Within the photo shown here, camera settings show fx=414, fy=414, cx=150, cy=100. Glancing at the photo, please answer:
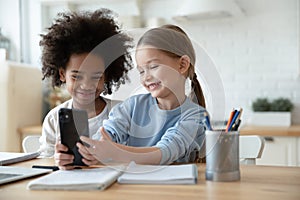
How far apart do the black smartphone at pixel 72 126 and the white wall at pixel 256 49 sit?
1940 millimetres

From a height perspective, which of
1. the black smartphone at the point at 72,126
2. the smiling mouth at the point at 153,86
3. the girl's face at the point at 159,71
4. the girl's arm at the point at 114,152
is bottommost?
the girl's arm at the point at 114,152

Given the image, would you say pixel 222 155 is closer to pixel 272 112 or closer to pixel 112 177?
pixel 112 177

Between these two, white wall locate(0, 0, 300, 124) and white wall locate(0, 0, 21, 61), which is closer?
white wall locate(0, 0, 300, 124)

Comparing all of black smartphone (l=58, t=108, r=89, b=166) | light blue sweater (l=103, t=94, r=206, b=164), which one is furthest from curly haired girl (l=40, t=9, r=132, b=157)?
black smartphone (l=58, t=108, r=89, b=166)

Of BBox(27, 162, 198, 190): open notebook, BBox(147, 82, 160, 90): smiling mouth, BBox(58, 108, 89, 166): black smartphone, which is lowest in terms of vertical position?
BBox(27, 162, 198, 190): open notebook

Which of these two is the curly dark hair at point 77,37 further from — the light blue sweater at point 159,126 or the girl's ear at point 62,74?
the light blue sweater at point 159,126

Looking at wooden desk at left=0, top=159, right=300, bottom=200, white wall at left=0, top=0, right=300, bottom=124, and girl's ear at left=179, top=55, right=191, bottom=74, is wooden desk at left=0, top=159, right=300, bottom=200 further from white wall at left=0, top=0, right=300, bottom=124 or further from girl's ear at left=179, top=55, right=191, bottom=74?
white wall at left=0, top=0, right=300, bottom=124

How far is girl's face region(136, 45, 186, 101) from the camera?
1.00 m

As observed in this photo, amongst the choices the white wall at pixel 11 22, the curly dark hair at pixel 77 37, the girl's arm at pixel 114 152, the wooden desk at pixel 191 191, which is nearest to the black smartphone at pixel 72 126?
the girl's arm at pixel 114 152

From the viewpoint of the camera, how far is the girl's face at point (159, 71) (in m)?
1.00

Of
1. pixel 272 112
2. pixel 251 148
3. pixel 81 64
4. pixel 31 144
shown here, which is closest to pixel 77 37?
pixel 81 64

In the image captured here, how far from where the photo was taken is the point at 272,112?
2561 mm

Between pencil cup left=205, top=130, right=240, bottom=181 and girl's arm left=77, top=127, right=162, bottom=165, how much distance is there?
0.51 ft

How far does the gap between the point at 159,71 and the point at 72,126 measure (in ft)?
0.83
